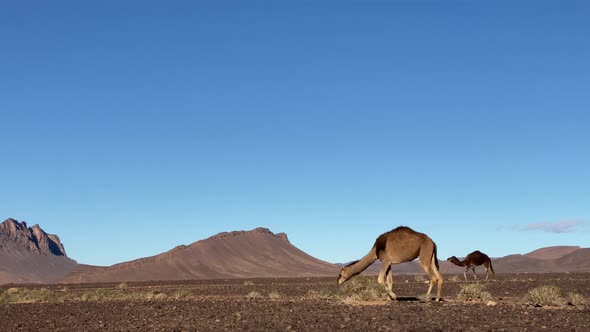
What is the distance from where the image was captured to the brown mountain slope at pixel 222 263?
123 m

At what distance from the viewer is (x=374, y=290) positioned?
21422 mm

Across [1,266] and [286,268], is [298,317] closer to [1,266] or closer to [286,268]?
[286,268]

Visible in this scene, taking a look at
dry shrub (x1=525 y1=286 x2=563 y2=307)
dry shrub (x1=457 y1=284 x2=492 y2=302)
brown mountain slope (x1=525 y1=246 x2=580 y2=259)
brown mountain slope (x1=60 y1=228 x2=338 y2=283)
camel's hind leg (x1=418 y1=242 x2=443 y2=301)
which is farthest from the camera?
brown mountain slope (x1=525 y1=246 x2=580 y2=259)

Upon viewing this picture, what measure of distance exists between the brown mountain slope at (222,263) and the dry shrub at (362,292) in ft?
327

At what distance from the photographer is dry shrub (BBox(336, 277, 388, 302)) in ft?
69.6

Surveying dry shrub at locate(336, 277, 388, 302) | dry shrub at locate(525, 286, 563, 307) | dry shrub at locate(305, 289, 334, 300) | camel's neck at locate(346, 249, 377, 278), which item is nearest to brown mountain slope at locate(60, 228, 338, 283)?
dry shrub at locate(305, 289, 334, 300)

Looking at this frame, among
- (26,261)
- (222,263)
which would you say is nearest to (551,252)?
(222,263)

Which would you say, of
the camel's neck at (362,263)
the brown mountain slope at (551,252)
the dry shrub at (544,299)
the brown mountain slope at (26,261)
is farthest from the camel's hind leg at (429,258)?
the brown mountain slope at (551,252)

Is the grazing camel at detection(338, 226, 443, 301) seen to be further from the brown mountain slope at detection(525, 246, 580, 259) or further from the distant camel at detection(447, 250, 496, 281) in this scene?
the brown mountain slope at detection(525, 246, 580, 259)

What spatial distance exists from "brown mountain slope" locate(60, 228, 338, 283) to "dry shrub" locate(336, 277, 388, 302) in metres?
99.7

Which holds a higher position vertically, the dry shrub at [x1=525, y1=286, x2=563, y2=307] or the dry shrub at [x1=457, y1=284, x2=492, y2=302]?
the dry shrub at [x1=457, y1=284, x2=492, y2=302]

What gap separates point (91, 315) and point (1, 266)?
169039 millimetres

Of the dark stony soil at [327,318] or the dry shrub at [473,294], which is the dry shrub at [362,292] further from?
the dry shrub at [473,294]

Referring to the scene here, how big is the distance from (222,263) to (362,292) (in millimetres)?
114705
